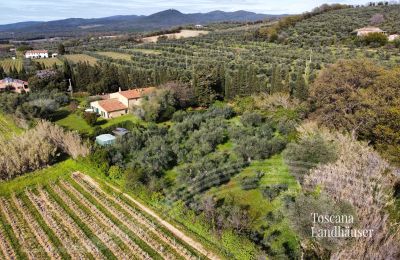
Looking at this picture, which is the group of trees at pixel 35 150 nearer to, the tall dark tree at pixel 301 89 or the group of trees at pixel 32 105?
the group of trees at pixel 32 105

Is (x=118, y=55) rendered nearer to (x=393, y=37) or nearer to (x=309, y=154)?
(x=393, y=37)

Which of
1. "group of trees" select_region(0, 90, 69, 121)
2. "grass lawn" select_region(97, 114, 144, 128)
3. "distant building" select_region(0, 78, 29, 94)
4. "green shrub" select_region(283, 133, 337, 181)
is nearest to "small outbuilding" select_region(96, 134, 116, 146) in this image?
"grass lawn" select_region(97, 114, 144, 128)

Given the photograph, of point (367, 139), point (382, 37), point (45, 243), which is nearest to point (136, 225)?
point (45, 243)

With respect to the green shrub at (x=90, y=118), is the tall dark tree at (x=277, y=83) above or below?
above

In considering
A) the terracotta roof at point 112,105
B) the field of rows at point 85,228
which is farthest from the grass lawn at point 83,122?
the field of rows at point 85,228

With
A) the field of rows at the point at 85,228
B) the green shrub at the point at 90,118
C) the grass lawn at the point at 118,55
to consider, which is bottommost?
the field of rows at the point at 85,228

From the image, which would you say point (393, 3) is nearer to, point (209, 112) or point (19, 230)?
point (209, 112)

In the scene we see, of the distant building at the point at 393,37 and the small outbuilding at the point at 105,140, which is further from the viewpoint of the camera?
the distant building at the point at 393,37
